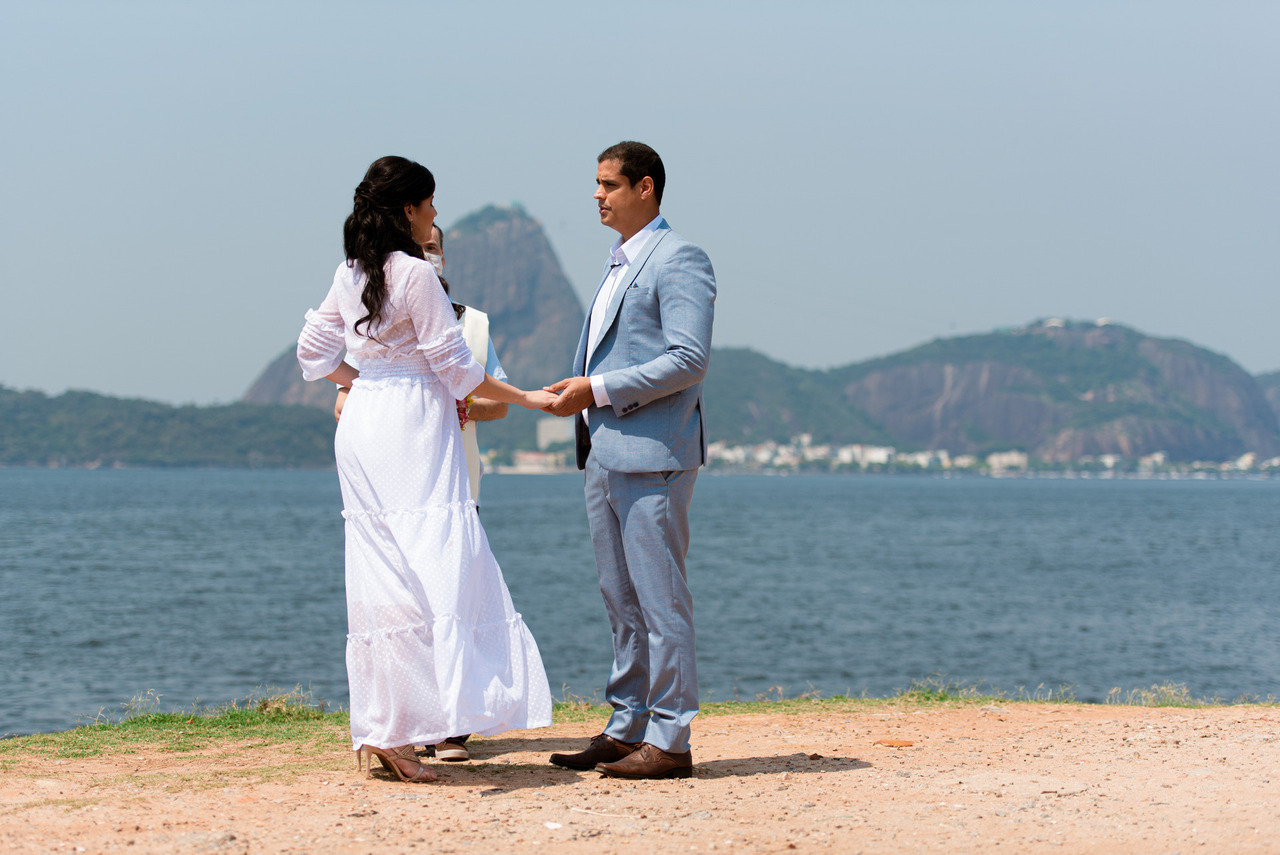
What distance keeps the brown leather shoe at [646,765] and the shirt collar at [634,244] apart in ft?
6.33

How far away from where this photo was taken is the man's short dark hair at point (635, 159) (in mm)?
4594

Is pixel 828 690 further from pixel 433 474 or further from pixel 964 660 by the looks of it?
pixel 433 474

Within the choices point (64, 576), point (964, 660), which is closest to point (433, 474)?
point (964, 660)

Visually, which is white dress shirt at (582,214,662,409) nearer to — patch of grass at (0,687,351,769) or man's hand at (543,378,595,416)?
man's hand at (543,378,595,416)

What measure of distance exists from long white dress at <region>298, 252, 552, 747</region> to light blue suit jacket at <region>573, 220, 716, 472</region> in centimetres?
54

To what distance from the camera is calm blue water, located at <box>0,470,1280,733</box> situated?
22.2 m

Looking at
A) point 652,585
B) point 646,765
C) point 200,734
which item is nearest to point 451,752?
point 646,765

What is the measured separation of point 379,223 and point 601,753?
89.1 inches

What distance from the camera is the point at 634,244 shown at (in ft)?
15.3

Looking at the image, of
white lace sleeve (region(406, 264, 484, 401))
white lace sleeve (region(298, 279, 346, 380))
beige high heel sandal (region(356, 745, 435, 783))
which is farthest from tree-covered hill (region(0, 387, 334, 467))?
white lace sleeve (region(406, 264, 484, 401))

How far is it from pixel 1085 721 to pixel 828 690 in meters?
14.0

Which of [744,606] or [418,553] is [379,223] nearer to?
[418,553]

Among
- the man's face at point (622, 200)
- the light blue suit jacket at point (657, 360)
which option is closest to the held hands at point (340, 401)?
the light blue suit jacket at point (657, 360)

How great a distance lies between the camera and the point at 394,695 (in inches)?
169
